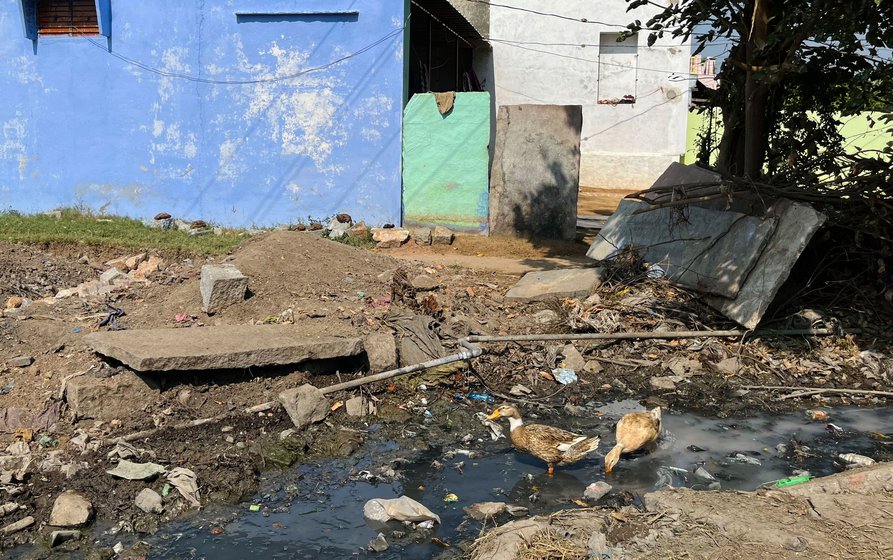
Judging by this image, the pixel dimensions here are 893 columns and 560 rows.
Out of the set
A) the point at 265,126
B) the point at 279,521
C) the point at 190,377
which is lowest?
the point at 279,521

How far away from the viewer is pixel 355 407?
6.09 metres

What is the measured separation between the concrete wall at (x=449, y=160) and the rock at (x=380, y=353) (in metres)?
5.58

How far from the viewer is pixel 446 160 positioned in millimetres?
12000

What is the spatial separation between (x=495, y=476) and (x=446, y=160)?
7357 mm

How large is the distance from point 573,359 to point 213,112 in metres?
7.91

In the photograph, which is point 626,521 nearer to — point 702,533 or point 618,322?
point 702,533

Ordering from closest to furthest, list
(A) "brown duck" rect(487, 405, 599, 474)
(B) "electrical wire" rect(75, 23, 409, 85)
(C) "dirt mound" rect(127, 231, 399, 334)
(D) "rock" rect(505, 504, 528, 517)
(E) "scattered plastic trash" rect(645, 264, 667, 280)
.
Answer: (D) "rock" rect(505, 504, 528, 517) < (A) "brown duck" rect(487, 405, 599, 474) < (C) "dirt mound" rect(127, 231, 399, 334) < (E) "scattered plastic trash" rect(645, 264, 667, 280) < (B) "electrical wire" rect(75, 23, 409, 85)

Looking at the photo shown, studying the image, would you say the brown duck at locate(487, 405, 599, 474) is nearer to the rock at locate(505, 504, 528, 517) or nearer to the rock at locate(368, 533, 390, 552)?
the rock at locate(505, 504, 528, 517)

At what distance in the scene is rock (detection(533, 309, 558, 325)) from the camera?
771cm

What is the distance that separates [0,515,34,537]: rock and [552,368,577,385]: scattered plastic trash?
4.06 meters

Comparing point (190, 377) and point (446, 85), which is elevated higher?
point (446, 85)

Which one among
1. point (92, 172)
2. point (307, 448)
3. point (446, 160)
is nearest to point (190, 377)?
point (307, 448)

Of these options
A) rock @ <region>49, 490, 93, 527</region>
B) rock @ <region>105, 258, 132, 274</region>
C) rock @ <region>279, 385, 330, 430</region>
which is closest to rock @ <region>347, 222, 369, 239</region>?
rock @ <region>105, 258, 132, 274</region>

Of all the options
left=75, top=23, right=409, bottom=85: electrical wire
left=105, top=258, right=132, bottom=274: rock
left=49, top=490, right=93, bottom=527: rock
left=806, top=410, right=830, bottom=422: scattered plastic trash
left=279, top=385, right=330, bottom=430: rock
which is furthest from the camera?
left=75, top=23, right=409, bottom=85: electrical wire
